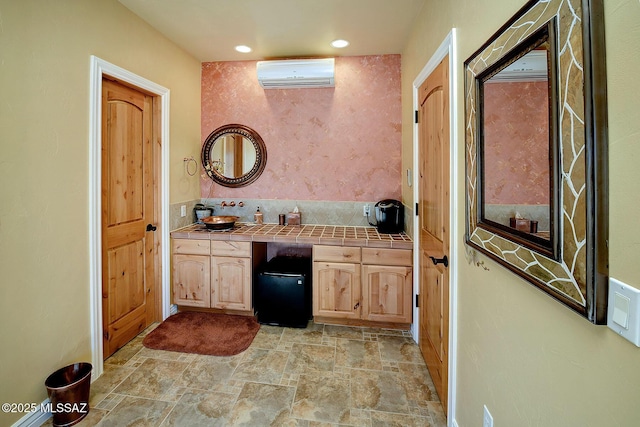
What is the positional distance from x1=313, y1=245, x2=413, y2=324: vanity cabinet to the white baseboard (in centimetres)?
195

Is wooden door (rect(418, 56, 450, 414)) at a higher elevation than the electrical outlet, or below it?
higher

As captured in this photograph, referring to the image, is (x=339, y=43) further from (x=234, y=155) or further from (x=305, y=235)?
(x=305, y=235)

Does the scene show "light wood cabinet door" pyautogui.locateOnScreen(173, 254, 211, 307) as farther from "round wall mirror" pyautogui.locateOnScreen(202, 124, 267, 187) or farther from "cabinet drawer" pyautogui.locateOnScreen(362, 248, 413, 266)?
"cabinet drawer" pyautogui.locateOnScreen(362, 248, 413, 266)

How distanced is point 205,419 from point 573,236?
2.04 meters

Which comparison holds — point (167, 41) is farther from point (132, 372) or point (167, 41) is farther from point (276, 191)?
point (132, 372)

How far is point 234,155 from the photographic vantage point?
11.7ft

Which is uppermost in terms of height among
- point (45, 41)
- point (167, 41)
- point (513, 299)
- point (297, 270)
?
point (167, 41)

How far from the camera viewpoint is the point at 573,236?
74cm

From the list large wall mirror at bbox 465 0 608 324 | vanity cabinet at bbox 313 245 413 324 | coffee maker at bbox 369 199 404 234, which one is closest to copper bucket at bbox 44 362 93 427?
vanity cabinet at bbox 313 245 413 324

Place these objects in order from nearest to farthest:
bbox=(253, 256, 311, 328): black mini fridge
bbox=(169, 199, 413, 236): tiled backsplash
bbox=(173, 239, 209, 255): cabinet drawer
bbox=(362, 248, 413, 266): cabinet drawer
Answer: bbox=(362, 248, 413, 266): cabinet drawer
bbox=(253, 256, 311, 328): black mini fridge
bbox=(173, 239, 209, 255): cabinet drawer
bbox=(169, 199, 413, 236): tiled backsplash

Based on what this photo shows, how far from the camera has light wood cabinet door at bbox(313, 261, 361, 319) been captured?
9.33ft

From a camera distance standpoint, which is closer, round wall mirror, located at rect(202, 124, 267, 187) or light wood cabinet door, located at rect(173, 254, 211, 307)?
light wood cabinet door, located at rect(173, 254, 211, 307)

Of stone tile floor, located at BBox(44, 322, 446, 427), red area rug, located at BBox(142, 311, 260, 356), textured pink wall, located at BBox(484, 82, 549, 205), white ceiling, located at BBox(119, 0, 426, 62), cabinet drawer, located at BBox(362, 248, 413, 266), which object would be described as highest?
white ceiling, located at BBox(119, 0, 426, 62)

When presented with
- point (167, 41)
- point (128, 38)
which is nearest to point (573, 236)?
point (128, 38)
